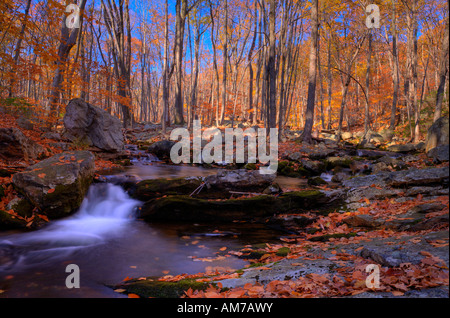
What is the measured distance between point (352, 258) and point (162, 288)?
2.07 metres

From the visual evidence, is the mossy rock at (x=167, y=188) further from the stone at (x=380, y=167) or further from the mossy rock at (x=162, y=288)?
the stone at (x=380, y=167)

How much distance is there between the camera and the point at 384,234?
3400 mm

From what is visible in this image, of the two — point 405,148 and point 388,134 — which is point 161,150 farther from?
point 388,134

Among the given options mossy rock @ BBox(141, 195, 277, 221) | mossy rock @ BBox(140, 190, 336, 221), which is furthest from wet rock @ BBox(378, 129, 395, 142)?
mossy rock @ BBox(141, 195, 277, 221)

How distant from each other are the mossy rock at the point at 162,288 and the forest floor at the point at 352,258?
0.04 ft

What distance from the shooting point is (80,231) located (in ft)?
18.1

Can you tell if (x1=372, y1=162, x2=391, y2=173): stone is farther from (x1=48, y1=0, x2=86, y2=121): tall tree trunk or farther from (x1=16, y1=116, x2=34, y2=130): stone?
(x1=16, y1=116, x2=34, y2=130): stone

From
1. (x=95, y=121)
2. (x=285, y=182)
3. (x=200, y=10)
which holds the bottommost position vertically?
(x=285, y=182)

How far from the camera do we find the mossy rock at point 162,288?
2.48 metres

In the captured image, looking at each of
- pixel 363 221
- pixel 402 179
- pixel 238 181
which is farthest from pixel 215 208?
pixel 402 179
